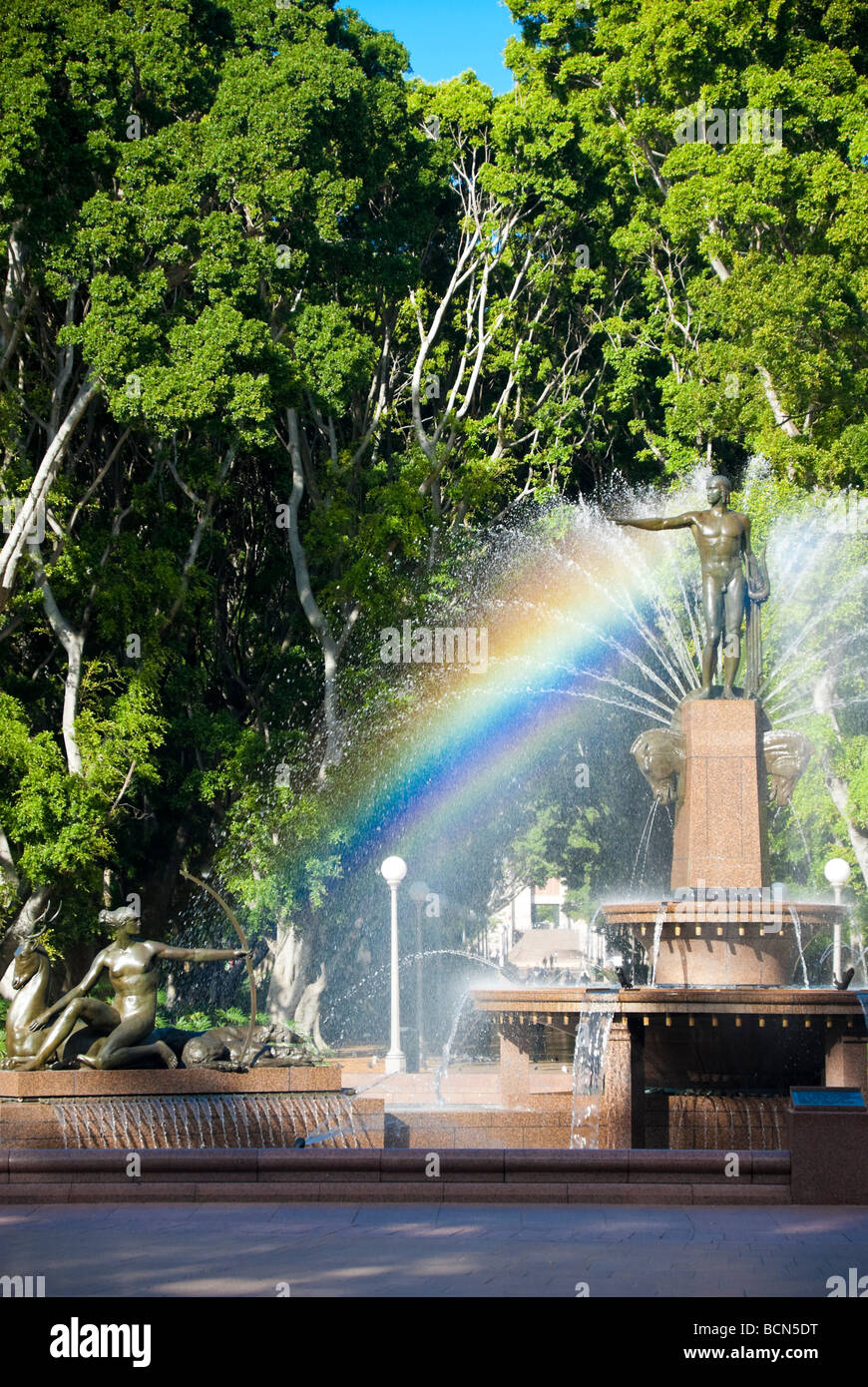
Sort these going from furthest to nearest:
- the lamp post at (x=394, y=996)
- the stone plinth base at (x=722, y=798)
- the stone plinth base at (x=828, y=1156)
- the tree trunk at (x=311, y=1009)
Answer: the tree trunk at (x=311, y=1009) < the lamp post at (x=394, y=996) < the stone plinth base at (x=722, y=798) < the stone plinth base at (x=828, y=1156)

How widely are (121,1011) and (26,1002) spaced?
0.94 meters

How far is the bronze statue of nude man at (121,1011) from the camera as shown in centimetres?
1421

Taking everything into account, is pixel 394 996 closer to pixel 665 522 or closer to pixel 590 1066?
pixel 665 522

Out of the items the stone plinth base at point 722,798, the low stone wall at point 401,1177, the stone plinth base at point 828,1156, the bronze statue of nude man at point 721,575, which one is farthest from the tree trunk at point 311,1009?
the stone plinth base at point 828,1156

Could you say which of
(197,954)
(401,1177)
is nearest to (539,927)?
(197,954)

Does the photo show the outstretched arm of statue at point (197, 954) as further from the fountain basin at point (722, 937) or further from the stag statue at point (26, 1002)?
the fountain basin at point (722, 937)

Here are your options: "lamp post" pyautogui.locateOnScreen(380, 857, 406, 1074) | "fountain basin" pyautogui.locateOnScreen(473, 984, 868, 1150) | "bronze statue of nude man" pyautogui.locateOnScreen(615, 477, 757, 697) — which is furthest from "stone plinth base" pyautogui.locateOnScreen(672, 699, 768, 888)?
"lamp post" pyautogui.locateOnScreen(380, 857, 406, 1074)

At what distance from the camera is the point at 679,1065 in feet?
47.1

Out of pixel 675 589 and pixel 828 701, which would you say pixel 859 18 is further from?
pixel 828 701

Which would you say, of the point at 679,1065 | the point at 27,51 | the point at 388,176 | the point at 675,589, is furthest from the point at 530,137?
the point at 679,1065

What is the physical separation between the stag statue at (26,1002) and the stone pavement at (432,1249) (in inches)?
146

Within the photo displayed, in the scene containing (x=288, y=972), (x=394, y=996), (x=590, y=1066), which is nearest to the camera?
(x=590, y=1066)

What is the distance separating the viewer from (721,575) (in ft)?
57.3

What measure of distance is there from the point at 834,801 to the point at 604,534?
7879mm
